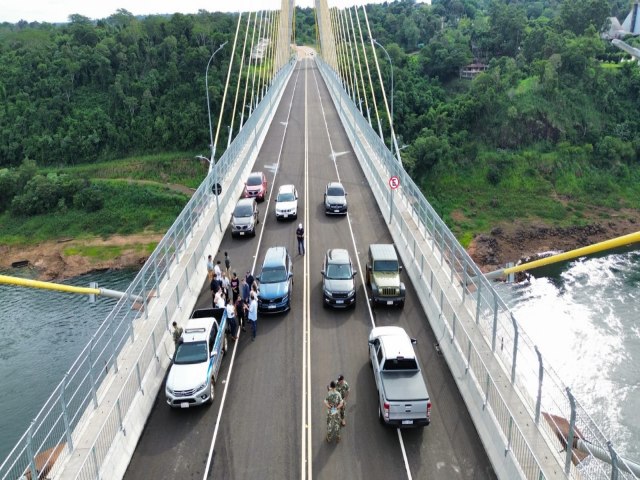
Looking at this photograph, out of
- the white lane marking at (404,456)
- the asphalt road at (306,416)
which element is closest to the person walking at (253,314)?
the asphalt road at (306,416)

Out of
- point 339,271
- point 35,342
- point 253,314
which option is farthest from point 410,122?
point 253,314

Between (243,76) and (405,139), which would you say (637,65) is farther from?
(243,76)

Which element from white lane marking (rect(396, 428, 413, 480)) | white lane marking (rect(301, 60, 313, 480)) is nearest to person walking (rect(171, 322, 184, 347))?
white lane marking (rect(301, 60, 313, 480))

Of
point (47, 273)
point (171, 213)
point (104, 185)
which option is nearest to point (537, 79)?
point (171, 213)

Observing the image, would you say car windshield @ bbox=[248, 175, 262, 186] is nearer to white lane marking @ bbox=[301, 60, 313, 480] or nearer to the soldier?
white lane marking @ bbox=[301, 60, 313, 480]

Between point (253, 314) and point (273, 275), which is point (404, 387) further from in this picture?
point (273, 275)

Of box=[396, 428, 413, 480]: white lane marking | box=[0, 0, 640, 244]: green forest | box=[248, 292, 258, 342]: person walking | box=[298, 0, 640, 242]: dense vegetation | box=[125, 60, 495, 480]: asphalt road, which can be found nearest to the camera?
box=[396, 428, 413, 480]: white lane marking

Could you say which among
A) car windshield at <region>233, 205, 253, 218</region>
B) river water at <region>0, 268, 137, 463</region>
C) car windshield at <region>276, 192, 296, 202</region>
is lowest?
river water at <region>0, 268, 137, 463</region>
